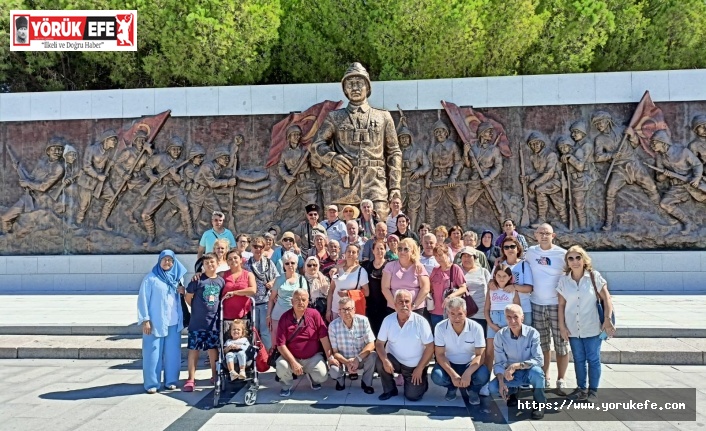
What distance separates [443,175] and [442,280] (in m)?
5.07

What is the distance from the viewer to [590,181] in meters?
9.93

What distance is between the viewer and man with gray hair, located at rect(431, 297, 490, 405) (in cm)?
458

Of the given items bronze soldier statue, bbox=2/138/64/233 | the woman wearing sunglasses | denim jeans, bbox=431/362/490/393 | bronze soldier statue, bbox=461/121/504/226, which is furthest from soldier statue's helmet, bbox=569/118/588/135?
bronze soldier statue, bbox=2/138/64/233

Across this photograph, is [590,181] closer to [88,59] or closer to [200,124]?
[200,124]

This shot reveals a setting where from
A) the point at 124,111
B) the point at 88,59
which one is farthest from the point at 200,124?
the point at 88,59

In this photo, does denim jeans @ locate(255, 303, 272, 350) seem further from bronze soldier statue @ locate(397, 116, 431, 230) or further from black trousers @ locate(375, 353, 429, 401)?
bronze soldier statue @ locate(397, 116, 431, 230)

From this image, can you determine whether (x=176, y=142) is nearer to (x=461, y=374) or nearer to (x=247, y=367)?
(x=247, y=367)

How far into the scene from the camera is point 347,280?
5.20 metres

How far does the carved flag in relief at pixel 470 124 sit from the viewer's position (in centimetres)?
1005

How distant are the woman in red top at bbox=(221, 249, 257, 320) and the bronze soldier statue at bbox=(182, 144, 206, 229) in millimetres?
5560

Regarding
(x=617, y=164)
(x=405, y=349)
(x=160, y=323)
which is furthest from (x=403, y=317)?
(x=617, y=164)

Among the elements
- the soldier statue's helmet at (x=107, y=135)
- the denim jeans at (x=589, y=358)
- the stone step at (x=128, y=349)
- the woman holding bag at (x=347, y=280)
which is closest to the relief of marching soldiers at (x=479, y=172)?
the soldier statue's helmet at (x=107, y=135)

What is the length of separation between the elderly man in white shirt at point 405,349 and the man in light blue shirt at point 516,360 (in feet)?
2.04

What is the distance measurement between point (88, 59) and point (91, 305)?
808 centimetres
